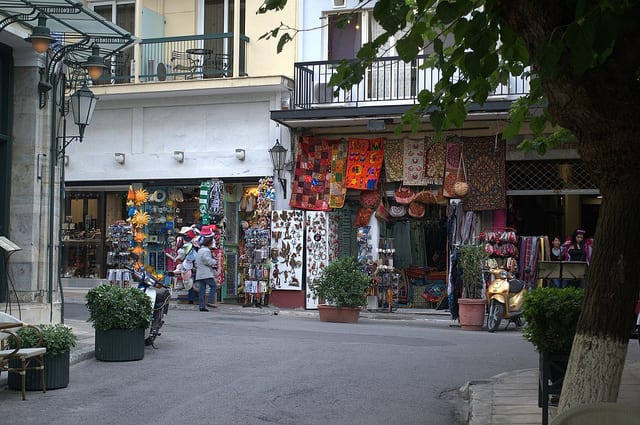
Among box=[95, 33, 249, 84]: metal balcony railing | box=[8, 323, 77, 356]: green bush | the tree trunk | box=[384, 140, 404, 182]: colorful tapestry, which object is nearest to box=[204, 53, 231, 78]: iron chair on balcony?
box=[95, 33, 249, 84]: metal balcony railing

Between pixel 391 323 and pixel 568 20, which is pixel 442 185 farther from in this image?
pixel 568 20

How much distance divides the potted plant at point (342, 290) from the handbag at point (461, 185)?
3.36m

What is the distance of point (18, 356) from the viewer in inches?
364

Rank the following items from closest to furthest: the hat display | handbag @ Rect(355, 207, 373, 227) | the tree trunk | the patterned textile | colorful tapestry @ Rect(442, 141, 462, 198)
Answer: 1. the tree trunk
2. colorful tapestry @ Rect(442, 141, 462, 198)
3. the hat display
4. the patterned textile
5. handbag @ Rect(355, 207, 373, 227)

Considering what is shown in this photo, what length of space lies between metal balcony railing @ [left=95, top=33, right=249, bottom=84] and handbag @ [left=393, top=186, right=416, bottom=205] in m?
5.05

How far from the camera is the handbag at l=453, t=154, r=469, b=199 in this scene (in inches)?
784

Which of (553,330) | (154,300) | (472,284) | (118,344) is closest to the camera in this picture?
(553,330)

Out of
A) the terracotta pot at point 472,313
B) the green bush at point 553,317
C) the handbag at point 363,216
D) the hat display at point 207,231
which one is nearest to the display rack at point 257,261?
the hat display at point 207,231

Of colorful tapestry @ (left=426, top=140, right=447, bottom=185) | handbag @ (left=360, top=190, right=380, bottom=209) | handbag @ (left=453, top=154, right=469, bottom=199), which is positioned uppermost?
colorful tapestry @ (left=426, top=140, right=447, bottom=185)

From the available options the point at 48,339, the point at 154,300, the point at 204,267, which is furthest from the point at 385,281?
the point at 48,339

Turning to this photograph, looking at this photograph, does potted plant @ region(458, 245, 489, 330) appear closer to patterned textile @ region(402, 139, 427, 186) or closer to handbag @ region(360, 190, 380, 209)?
patterned textile @ region(402, 139, 427, 186)

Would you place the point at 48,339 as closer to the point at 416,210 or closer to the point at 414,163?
the point at 416,210

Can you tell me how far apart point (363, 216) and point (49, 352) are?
40.4 feet

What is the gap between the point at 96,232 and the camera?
2405cm
